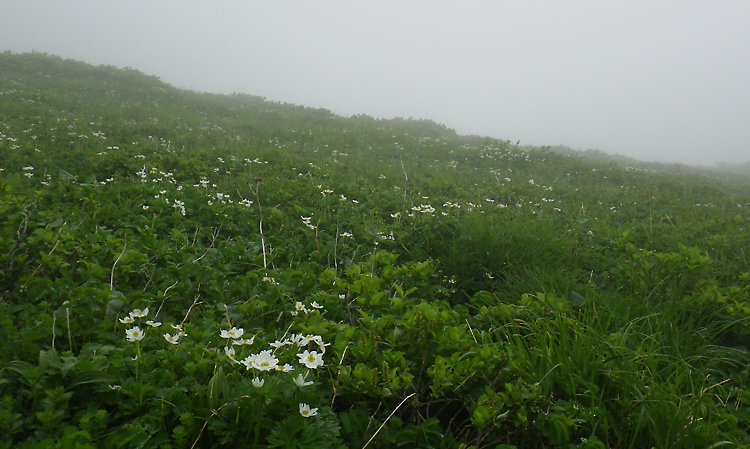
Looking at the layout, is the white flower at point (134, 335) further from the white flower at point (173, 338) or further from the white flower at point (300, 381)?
the white flower at point (300, 381)

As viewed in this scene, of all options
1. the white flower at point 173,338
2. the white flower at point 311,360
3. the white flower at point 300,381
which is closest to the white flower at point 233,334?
the white flower at point 173,338

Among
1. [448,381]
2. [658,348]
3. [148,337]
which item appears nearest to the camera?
[448,381]

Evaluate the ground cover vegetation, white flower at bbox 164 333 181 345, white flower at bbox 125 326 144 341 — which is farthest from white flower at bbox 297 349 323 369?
white flower at bbox 125 326 144 341

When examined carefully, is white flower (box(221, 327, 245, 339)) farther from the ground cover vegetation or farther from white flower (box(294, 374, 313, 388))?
white flower (box(294, 374, 313, 388))

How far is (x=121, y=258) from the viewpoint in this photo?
284 cm

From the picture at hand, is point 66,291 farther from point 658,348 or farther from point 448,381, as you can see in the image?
point 658,348

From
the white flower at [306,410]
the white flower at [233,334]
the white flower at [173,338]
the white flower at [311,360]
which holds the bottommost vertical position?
the white flower at [173,338]

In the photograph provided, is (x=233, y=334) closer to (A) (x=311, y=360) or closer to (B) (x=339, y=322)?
(A) (x=311, y=360)

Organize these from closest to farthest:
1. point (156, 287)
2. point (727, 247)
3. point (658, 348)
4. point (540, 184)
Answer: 1. point (658, 348)
2. point (156, 287)
3. point (727, 247)
4. point (540, 184)

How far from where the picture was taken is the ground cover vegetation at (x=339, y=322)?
1665 millimetres

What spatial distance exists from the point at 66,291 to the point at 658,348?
3.65 metres

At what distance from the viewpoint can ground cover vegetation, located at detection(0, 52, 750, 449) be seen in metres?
1.67

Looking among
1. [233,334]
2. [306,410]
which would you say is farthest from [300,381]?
[233,334]

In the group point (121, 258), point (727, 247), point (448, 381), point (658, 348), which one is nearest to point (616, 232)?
point (727, 247)
